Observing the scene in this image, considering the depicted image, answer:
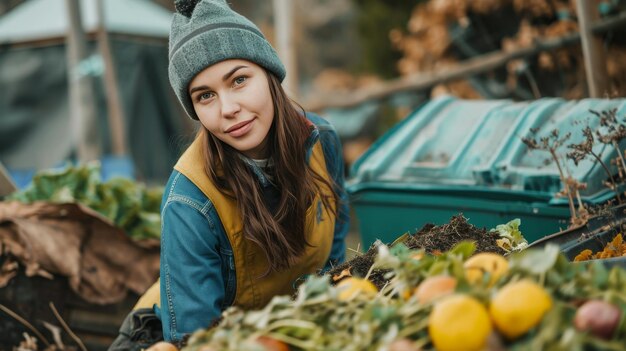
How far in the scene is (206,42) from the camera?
2.46m

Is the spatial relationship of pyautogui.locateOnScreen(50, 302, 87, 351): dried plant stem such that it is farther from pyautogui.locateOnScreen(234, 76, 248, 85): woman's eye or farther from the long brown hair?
pyautogui.locateOnScreen(234, 76, 248, 85): woman's eye

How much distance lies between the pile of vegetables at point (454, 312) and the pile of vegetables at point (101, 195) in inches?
115

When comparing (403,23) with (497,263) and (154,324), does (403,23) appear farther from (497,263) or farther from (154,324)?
(497,263)

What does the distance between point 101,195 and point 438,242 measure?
2928mm

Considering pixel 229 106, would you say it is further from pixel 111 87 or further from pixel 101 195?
pixel 111 87

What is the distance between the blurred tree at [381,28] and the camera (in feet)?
32.5

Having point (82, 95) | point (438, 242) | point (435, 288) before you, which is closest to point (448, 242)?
point (438, 242)

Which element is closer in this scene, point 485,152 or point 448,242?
point 448,242

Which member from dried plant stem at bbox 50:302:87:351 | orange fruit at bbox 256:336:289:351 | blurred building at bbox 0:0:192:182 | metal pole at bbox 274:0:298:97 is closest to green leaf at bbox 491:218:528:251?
orange fruit at bbox 256:336:289:351

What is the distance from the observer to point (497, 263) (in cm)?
159

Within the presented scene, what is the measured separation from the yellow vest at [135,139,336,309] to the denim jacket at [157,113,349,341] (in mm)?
28

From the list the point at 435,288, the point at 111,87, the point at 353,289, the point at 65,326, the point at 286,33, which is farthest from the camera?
the point at 111,87

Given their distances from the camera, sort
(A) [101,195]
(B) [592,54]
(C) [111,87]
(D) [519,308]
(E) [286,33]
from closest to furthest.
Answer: (D) [519,308]
(B) [592,54]
(A) [101,195]
(E) [286,33]
(C) [111,87]

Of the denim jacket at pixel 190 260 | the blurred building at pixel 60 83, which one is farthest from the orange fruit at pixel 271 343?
the blurred building at pixel 60 83
